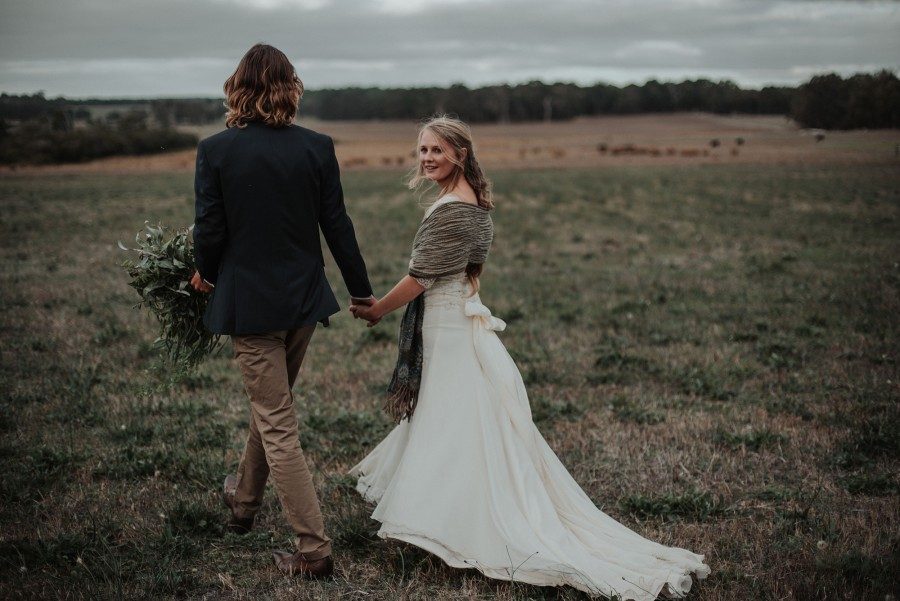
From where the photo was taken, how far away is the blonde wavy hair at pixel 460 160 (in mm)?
4062

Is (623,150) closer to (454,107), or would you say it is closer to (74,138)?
(454,107)

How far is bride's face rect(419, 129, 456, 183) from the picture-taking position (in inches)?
160

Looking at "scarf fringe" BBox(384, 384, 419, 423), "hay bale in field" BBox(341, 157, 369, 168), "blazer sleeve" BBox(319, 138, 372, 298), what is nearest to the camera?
"blazer sleeve" BBox(319, 138, 372, 298)

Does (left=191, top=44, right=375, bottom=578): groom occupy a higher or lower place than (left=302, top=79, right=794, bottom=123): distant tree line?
lower

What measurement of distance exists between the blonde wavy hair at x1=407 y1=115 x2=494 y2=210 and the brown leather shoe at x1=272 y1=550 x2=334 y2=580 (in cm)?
237

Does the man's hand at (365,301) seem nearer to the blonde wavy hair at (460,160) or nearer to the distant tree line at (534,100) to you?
the blonde wavy hair at (460,160)

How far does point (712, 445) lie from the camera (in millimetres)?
6062

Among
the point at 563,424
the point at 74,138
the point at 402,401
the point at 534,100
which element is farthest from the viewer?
the point at 534,100

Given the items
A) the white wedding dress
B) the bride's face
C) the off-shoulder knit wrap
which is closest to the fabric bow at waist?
the white wedding dress

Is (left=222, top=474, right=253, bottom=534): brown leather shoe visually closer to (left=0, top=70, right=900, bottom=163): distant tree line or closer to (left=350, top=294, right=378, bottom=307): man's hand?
(left=350, top=294, right=378, bottom=307): man's hand

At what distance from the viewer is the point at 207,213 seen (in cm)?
380

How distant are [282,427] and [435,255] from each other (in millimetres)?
1387

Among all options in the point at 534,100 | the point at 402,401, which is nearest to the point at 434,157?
the point at 402,401

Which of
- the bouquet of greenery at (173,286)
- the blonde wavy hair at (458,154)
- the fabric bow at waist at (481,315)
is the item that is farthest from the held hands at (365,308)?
the bouquet of greenery at (173,286)
